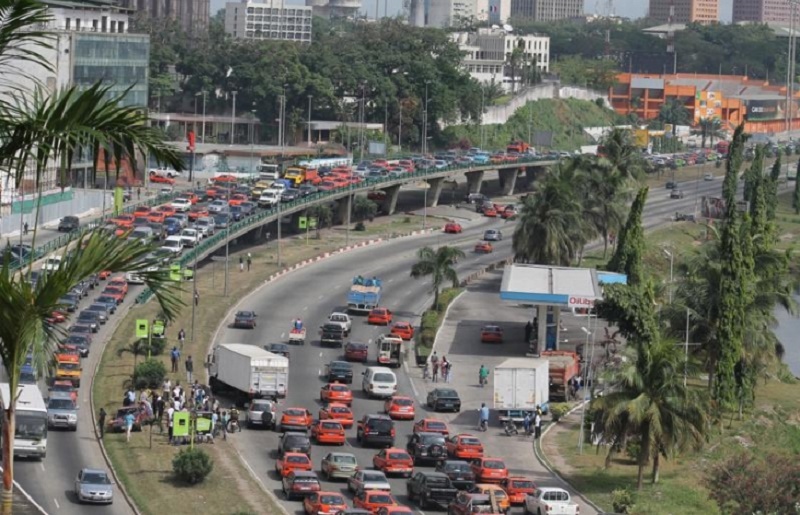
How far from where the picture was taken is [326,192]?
13162 centimetres

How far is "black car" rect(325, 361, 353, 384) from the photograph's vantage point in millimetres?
75688

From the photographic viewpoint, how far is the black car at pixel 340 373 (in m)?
75.7

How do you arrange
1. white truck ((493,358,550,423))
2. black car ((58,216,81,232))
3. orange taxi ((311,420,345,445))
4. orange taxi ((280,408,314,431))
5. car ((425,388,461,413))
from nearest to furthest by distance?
orange taxi ((311,420,345,445))
orange taxi ((280,408,314,431))
white truck ((493,358,550,423))
car ((425,388,461,413))
black car ((58,216,81,232))

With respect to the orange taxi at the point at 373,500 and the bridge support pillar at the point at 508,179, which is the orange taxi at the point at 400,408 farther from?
the bridge support pillar at the point at 508,179

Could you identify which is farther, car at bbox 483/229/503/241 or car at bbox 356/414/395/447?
car at bbox 483/229/503/241

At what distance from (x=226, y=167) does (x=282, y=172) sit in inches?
848

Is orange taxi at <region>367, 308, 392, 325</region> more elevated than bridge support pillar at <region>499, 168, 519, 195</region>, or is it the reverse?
bridge support pillar at <region>499, 168, 519, 195</region>

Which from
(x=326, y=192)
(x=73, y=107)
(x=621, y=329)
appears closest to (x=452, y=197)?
(x=326, y=192)

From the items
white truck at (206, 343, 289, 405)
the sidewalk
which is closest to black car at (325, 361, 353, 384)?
the sidewalk

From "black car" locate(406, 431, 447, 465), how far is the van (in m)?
11.8

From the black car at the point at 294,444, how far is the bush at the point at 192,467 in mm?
5853

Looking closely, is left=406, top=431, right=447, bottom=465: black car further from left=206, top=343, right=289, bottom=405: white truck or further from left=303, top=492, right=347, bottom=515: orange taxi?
left=206, top=343, right=289, bottom=405: white truck

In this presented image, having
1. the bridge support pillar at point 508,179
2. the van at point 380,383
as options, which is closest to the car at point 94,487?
the van at point 380,383

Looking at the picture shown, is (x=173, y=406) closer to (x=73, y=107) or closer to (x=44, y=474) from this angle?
(x=44, y=474)
